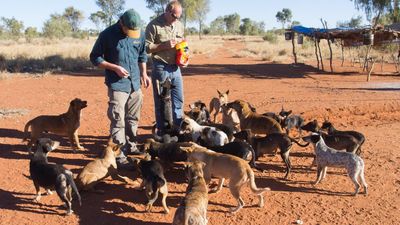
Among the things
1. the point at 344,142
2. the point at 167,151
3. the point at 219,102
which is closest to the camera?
the point at 167,151

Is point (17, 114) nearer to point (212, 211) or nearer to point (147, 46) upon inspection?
point (147, 46)

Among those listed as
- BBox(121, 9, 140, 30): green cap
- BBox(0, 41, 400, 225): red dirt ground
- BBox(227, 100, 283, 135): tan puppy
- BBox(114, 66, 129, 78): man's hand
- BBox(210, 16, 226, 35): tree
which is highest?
BBox(210, 16, 226, 35): tree

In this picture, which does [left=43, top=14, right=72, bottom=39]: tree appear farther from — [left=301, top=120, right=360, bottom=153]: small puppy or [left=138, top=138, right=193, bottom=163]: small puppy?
[left=301, top=120, right=360, bottom=153]: small puppy

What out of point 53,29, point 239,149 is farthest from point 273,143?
point 53,29

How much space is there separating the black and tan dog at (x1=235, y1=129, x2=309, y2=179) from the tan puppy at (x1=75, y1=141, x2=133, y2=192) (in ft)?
7.90

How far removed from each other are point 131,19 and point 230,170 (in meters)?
2.93

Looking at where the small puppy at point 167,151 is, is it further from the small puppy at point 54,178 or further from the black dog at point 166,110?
the small puppy at point 54,178

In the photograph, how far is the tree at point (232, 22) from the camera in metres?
116

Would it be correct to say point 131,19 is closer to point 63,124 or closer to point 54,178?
point 54,178

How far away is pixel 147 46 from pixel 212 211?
368cm

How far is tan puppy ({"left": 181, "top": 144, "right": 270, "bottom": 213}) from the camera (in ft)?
19.3

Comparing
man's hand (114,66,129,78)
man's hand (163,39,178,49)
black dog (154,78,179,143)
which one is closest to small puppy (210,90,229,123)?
black dog (154,78,179,143)

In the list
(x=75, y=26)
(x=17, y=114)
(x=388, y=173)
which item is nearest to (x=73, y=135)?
(x=17, y=114)

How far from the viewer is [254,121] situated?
919cm
